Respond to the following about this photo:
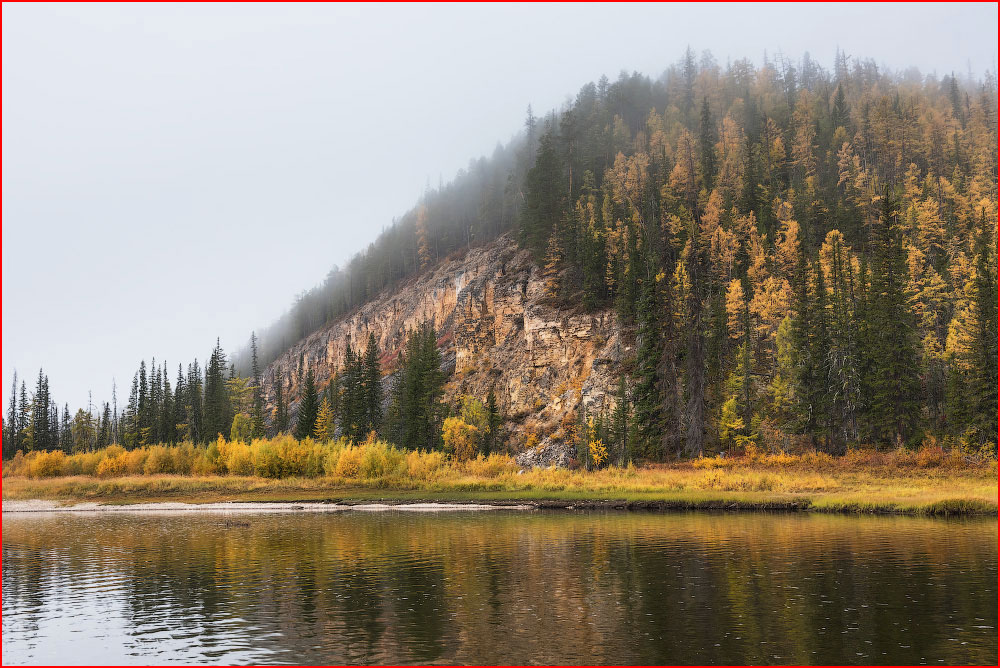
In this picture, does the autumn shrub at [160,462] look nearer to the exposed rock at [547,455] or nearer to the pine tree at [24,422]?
the exposed rock at [547,455]

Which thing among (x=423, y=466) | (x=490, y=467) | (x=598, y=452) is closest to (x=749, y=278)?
(x=598, y=452)

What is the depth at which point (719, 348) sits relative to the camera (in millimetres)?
96062

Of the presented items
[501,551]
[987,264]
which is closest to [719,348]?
[987,264]

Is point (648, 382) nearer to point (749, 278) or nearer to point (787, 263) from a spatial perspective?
point (749, 278)

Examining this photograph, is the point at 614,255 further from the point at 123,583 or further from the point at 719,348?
the point at 123,583

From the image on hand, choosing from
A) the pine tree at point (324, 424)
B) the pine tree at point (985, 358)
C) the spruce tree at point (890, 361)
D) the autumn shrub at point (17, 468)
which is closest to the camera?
the pine tree at point (985, 358)

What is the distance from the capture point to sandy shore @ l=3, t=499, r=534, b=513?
6159cm

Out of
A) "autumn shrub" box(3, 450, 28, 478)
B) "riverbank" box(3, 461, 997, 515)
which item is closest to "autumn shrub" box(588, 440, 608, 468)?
"riverbank" box(3, 461, 997, 515)

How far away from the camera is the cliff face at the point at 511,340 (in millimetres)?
104438

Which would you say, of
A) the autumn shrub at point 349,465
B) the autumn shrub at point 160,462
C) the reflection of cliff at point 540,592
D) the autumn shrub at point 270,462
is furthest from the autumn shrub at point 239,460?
the reflection of cliff at point 540,592

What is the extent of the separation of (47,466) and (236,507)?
1642 inches

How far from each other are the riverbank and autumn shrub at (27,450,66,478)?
2.67 metres

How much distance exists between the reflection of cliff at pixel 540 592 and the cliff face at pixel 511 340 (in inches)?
2373

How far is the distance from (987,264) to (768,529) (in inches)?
2153
